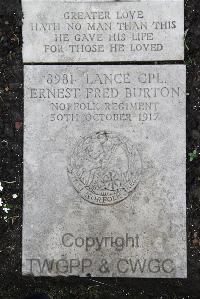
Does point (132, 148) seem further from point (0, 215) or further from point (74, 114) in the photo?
point (0, 215)

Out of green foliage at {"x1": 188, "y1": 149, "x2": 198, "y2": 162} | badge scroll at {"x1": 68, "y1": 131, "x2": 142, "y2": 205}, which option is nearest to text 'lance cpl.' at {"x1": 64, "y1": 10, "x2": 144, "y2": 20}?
badge scroll at {"x1": 68, "y1": 131, "x2": 142, "y2": 205}

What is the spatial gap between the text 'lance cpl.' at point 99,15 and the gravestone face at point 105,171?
0.41m

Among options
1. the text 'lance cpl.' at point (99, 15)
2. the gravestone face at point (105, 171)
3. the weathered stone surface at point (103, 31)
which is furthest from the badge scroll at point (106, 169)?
the text 'lance cpl.' at point (99, 15)

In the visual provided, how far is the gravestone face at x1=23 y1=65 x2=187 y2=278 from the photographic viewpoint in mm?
4043

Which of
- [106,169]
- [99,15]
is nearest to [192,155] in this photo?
[106,169]

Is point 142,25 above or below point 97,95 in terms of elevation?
above

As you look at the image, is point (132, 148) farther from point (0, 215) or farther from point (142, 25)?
point (0, 215)

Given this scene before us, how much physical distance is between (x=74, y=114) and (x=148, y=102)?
63 centimetres

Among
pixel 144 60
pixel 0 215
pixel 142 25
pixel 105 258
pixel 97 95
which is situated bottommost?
pixel 105 258

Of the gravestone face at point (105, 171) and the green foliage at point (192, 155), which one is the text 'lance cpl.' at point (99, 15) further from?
the green foliage at point (192, 155)

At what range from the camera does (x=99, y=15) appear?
4.05 m

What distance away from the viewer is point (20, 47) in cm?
419

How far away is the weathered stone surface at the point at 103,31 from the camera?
4031 mm

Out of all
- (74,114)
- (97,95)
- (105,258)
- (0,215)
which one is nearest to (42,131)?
(74,114)
